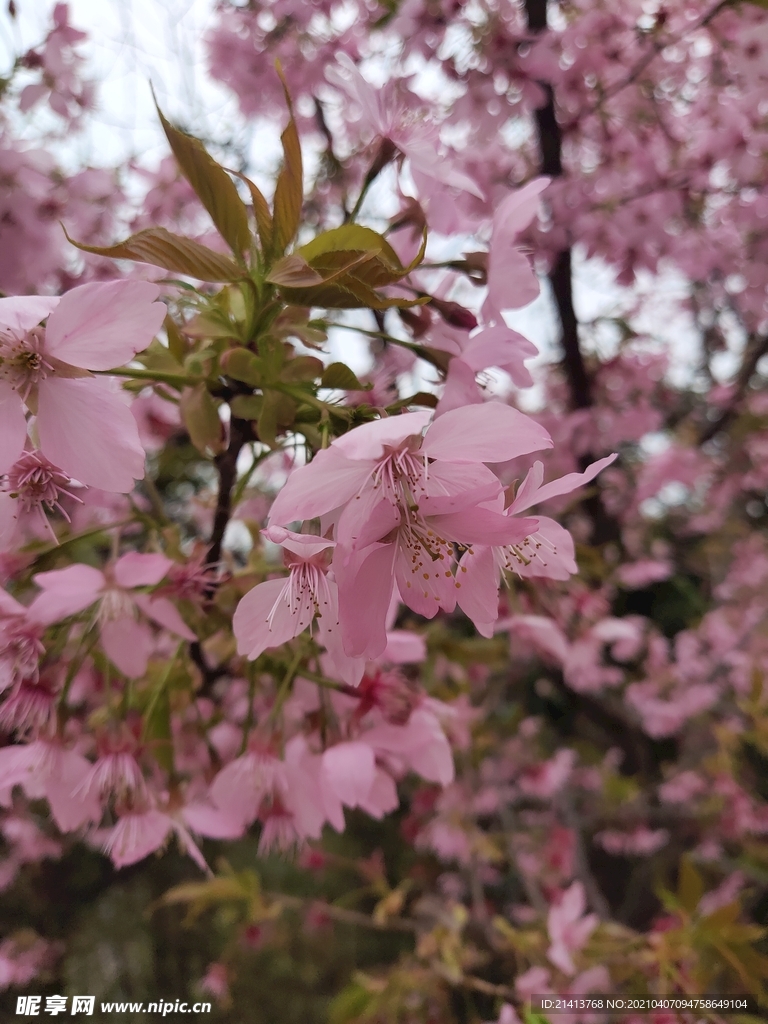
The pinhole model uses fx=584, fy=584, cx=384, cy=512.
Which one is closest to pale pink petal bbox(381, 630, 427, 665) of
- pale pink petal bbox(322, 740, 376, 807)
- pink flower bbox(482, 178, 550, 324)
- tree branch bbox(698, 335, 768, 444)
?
pale pink petal bbox(322, 740, 376, 807)

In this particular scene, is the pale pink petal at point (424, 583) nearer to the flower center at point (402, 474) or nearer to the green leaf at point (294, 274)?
the flower center at point (402, 474)

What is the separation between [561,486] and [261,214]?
0.87 feet

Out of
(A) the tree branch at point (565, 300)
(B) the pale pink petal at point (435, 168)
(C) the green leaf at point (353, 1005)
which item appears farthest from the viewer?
(A) the tree branch at point (565, 300)

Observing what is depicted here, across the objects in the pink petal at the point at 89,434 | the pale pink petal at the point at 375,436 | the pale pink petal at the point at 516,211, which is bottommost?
the pale pink petal at the point at 375,436

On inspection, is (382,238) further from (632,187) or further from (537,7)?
(632,187)

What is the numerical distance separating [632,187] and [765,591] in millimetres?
2498

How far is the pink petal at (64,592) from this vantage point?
47 centimetres

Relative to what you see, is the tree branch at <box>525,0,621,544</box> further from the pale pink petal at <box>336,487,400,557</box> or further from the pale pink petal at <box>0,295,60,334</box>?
the pale pink petal at <box>0,295,60,334</box>

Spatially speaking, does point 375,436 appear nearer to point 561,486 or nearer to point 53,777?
point 561,486

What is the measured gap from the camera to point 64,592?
47 centimetres

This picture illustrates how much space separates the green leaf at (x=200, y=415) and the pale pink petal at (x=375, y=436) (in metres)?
0.18

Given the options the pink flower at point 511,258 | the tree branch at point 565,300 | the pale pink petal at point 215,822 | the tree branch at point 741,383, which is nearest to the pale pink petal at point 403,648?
the pale pink petal at point 215,822

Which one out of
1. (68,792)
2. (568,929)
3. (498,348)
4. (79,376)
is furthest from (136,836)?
(568,929)

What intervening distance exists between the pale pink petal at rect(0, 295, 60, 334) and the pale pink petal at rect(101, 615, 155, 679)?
276 millimetres
